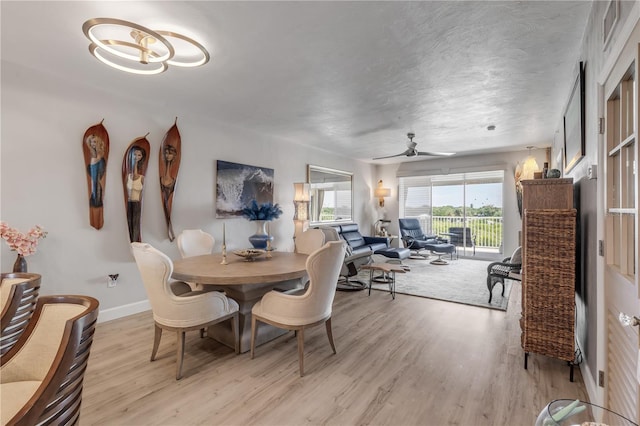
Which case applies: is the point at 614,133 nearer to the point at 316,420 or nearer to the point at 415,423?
the point at 415,423

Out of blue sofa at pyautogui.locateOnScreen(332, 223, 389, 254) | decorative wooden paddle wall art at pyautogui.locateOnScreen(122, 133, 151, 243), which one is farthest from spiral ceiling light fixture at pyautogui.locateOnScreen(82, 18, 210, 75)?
blue sofa at pyautogui.locateOnScreen(332, 223, 389, 254)

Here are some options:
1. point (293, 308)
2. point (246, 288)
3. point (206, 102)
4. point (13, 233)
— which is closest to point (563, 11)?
point (293, 308)

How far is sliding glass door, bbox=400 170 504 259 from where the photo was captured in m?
7.10

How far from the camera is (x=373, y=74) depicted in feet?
9.33

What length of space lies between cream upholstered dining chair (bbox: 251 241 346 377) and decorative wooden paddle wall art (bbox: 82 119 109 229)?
7.21ft

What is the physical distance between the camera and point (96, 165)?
124 inches

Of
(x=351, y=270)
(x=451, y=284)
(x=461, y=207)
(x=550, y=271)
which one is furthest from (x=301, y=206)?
(x=461, y=207)

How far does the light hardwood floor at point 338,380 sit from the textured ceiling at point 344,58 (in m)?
2.54

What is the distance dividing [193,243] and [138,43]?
209 centimetres

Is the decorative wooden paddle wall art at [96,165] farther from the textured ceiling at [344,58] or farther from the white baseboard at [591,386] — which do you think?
the white baseboard at [591,386]

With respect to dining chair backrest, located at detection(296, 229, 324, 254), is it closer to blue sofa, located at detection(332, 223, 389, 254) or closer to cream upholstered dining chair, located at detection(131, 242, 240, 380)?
cream upholstered dining chair, located at detection(131, 242, 240, 380)

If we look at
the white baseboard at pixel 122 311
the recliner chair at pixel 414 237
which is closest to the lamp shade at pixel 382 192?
the recliner chair at pixel 414 237

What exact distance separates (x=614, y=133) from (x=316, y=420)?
7.35 feet

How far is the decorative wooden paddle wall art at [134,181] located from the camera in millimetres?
3393
